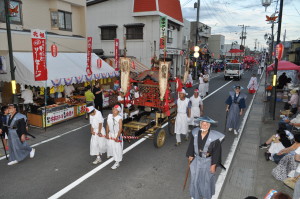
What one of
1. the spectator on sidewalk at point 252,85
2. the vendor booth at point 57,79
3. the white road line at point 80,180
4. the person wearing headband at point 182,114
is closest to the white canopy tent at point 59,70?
the vendor booth at point 57,79

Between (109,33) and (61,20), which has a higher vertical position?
(109,33)

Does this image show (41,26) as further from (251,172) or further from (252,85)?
(252,85)

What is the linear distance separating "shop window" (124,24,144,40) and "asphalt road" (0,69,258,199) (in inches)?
697

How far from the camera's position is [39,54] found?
10.1m

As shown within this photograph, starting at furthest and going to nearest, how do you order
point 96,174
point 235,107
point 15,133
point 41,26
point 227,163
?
point 41,26 → point 235,107 → point 227,163 → point 15,133 → point 96,174

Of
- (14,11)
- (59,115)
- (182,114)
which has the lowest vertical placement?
(59,115)

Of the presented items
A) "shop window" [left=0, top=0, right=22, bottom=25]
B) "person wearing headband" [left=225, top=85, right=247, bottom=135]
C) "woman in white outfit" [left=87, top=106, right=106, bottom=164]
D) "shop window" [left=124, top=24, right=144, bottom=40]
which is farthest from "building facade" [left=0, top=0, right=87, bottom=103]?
"person wearing headband" [left=225, top=85, right=247, bottom=135]

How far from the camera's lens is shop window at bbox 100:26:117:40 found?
25.2 meters

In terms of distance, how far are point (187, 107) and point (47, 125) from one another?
6539 mm

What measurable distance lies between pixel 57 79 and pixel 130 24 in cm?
1452

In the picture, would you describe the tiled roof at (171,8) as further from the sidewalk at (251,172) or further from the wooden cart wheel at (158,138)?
the wooden cart wheel at (158,138)

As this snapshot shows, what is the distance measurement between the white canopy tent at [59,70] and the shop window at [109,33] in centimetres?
1002

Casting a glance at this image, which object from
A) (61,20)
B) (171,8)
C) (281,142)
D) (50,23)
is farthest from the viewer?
(171,8)

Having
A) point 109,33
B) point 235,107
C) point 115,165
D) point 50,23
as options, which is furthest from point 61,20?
point 235,107
